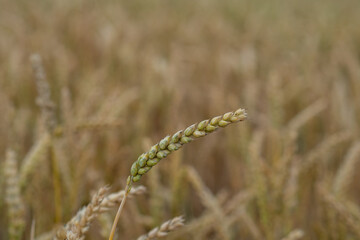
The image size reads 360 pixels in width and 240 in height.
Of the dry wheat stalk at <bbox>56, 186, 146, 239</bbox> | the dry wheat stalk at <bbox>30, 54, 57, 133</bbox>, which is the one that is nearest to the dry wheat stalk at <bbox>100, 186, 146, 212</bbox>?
the dry wheat stalk at <bbox>56, 186, 146, 239</bbox>

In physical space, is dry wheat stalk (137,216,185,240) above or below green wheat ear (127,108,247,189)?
below

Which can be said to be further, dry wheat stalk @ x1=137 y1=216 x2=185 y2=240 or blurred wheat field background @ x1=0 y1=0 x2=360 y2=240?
blurred wheat field background @ x1=0 y1=0 x2=360 y2=240

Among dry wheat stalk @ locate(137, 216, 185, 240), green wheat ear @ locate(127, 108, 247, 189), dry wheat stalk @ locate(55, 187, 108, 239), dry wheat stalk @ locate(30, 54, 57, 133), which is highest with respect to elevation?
dry wheat stalk @ locate(30, 54, 57, 133)

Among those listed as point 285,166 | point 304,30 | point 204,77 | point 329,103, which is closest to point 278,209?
point 285,166

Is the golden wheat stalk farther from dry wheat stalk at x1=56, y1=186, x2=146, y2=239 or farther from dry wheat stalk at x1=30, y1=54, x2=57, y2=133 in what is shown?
dry wheat stalk at x1=30, y1=54, x2=57, y2=133

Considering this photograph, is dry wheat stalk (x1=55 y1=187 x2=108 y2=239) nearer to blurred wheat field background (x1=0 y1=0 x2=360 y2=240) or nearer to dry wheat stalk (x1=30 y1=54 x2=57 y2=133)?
blurred wheat field background (x1=0 y1=0 x2=360 y2=240)

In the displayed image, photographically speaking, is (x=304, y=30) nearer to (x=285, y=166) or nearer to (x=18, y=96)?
(x=18, y=96)
